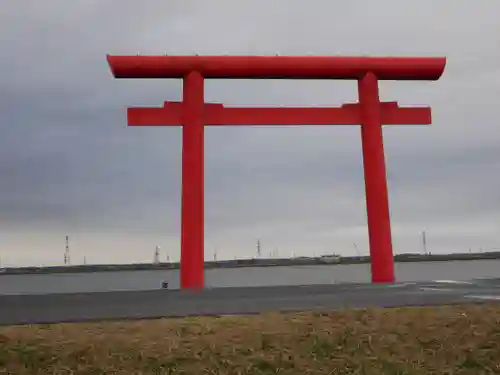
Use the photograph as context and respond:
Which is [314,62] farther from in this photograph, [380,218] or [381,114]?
[380,218]

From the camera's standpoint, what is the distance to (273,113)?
13.9 m

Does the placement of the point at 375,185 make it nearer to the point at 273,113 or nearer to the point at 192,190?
the point at 273,113

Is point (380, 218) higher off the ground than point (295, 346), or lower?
higher

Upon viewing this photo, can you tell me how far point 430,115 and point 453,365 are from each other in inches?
406

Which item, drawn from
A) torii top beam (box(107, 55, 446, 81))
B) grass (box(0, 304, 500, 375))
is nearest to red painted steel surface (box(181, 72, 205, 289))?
torii top beam (box(107, 55, 446, 81))

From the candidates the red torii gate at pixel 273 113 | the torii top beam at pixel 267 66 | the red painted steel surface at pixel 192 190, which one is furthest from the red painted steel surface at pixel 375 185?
the red painted steel surface at pixel 192 190

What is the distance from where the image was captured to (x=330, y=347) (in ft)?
17.3

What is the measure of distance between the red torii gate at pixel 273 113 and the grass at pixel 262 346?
7.44 m

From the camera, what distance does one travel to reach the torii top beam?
44.4 ft

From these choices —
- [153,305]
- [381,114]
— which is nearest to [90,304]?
[153,305]

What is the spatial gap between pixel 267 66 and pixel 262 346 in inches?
379

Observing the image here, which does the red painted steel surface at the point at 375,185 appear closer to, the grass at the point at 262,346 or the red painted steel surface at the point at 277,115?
the red painted steel surface at the point at 277,115

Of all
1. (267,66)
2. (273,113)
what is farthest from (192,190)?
(267,66)

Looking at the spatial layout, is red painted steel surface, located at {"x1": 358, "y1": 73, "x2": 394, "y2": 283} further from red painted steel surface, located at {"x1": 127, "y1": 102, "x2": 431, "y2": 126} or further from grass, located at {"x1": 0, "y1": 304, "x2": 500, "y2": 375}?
grass, located at {"x1": 0, "y1": 304, "x2": 500, "y2": 375}
